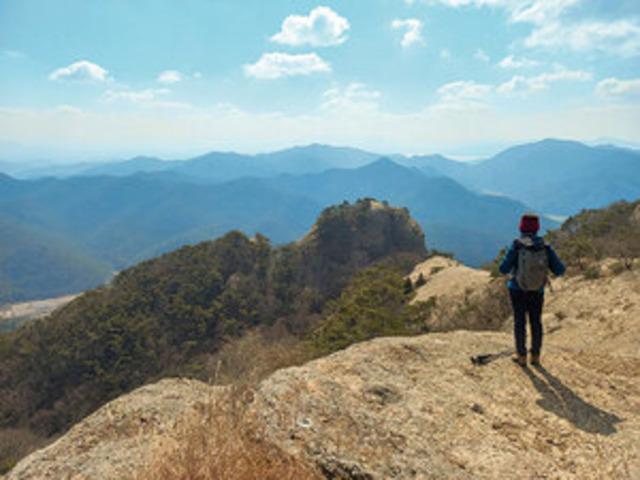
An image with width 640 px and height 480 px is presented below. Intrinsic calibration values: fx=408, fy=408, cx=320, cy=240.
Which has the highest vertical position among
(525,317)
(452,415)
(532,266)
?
(532,266)

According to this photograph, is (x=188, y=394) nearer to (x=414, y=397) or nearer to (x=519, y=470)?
(x=414, y=397)

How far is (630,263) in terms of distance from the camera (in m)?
15.1

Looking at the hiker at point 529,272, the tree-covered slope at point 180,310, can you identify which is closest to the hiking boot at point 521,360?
the hiker at point 529,272

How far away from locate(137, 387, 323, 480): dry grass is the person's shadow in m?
4.10

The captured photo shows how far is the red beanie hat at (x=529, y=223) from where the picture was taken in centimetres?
722

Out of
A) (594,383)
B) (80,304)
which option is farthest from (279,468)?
(80,304)

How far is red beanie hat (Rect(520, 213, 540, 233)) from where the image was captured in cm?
722

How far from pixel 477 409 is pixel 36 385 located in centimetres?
6366

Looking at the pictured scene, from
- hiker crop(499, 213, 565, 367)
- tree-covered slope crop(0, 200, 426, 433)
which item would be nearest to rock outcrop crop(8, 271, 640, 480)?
hiker crop(499, 213, 565, 367)

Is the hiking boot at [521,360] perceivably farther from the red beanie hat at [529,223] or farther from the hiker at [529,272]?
the red beanie hat at [529,223]

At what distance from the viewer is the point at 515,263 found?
7.46 m

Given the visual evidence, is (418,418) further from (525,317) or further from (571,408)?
(525,317)

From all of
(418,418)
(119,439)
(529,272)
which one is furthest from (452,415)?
(119,439)

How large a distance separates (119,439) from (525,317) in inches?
269
